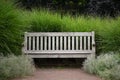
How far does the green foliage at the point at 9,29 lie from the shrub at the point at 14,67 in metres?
0.48

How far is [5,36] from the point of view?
918cm

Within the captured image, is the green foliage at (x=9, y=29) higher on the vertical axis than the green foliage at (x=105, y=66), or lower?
higher

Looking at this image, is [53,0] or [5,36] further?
[53,0]

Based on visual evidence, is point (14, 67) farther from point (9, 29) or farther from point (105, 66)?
point (105, 66)

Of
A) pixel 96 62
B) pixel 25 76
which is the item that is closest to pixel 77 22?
pixel 96 62

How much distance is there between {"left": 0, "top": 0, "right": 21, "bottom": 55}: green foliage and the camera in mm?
9211

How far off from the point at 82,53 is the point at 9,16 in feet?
8.01

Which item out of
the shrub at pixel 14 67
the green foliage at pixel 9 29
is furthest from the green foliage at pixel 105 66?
the green foliage at pixel 9 29

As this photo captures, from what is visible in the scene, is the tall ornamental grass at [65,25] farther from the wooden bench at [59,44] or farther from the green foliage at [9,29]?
the green foliage at [9,29]

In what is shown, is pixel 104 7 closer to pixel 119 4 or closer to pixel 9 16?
pixel 119 4

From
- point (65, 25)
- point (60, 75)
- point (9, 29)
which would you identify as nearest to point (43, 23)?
point (65, 25)

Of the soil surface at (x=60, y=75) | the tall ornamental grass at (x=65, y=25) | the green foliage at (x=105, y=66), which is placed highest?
the tall ornamental grass at (x=65, y=25)

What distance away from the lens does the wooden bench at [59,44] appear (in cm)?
1031

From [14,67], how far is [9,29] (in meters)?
1.44
